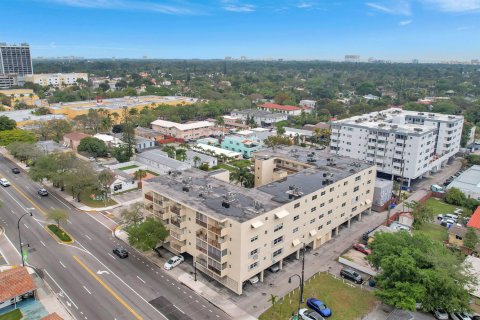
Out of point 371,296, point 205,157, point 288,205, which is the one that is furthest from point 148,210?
point 205,157

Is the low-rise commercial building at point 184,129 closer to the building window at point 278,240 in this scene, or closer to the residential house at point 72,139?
the residential house at point 72,139

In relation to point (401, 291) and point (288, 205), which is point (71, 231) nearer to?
point (288, 205)

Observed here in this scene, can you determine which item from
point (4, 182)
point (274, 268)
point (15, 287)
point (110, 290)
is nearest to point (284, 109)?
point (4, 182)

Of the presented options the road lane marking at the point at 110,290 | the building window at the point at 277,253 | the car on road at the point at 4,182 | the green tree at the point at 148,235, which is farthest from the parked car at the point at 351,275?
the car on road at the point at 4,182

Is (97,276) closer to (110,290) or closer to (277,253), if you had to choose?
(110,290)

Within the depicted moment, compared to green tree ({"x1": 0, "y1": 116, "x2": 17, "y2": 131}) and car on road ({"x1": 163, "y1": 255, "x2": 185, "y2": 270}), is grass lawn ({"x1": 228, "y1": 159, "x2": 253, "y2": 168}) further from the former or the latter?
green tree ({"x1": 0, "y1": 116, "x2": 17, "y2": 131})

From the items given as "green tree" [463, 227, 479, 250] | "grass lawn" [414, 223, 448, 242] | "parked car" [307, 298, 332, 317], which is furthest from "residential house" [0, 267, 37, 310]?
"green tree" [463, 227, 479, 250]
